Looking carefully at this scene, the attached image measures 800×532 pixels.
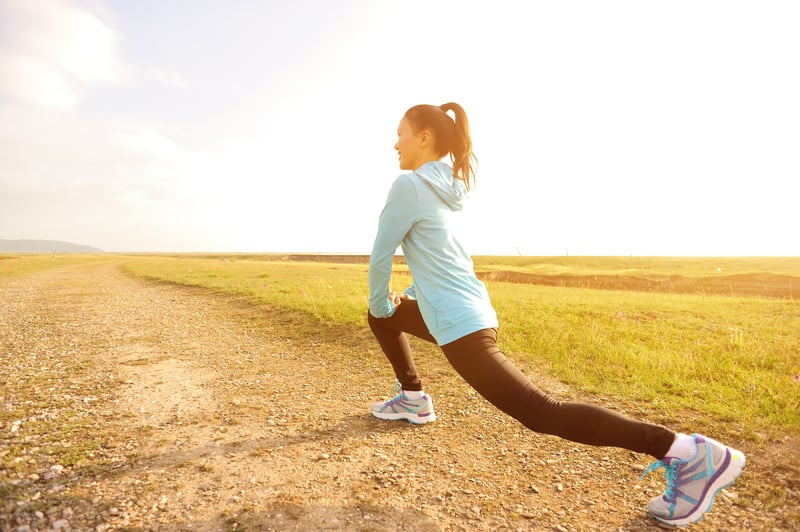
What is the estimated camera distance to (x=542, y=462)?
379 cm

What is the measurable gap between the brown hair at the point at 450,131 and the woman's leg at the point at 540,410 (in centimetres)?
136

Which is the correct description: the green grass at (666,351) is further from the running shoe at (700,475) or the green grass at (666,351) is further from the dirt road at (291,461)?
the running shoe at (700,475)

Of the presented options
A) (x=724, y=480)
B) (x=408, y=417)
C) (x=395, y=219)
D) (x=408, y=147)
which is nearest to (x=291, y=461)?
(x=408, y=417)

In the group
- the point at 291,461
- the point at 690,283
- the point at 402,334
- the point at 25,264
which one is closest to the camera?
the point at 291,461

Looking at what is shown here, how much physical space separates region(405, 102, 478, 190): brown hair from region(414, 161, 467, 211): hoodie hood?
0.11 meters

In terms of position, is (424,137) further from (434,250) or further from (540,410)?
(540,410)

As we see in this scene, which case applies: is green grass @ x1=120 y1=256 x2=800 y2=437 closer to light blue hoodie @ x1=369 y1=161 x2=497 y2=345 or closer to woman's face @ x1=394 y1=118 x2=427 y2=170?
light blue hoodie @ x1=369 y1=161 x2=497 y2=345

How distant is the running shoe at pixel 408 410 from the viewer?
454 centimetres

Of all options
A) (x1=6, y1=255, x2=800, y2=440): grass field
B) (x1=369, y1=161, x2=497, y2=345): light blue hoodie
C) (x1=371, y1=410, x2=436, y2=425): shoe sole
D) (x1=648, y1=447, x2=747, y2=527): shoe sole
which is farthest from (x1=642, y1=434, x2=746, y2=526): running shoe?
(x1=371, y1=410, x2=436, y2=425): shoe sole

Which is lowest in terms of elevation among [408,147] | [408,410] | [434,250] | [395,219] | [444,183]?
[408,410]

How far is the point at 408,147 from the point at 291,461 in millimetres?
3001

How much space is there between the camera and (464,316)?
2836mm

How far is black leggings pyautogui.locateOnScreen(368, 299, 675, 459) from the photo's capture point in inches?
98.3

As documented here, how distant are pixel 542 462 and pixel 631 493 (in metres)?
0.75
